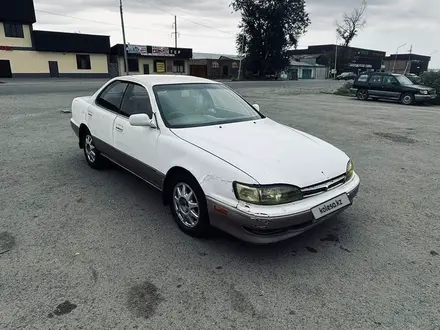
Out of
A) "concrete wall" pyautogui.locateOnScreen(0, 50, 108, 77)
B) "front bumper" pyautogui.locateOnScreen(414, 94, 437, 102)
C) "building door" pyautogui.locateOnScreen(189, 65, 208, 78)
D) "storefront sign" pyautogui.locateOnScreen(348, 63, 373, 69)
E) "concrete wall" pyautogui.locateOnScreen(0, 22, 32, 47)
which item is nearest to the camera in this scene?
"front bumper" pyautogui.locateOnScreen(414, 94, 437, 102)

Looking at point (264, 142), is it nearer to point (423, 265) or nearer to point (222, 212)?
point (222, 212)

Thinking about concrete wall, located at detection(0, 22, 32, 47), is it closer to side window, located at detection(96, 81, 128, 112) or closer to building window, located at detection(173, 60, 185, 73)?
building window, located at detection(173, 60, 185, 73)

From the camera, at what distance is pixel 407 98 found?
57.7 feet

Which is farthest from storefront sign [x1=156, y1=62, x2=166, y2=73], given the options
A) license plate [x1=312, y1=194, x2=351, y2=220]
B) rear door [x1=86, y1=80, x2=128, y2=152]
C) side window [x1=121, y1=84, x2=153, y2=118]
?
license plate [x1=312, y1=194, x2=351, y2=220]

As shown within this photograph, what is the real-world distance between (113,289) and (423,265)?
106 inches

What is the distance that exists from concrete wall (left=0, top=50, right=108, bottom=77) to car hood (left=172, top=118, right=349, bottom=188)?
4200 centimetres

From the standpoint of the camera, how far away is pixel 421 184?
16.6 ft

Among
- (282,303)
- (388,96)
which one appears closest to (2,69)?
(388,96)

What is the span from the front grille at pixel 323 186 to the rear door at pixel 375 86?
693 inches

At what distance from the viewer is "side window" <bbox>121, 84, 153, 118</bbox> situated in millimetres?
3992

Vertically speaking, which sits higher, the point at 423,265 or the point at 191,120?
the point at 191,120

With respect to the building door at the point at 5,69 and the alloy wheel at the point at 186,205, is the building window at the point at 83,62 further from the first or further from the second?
the alloy wheel at the point at 186,205

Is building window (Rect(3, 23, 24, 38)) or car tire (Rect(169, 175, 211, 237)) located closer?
car tire (Rect(169, 175, 211, 237))

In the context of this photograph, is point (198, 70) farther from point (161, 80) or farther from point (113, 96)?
point (161, 80)
